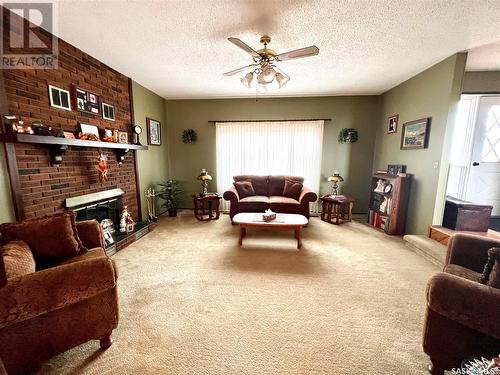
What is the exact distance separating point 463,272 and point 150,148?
4600mm

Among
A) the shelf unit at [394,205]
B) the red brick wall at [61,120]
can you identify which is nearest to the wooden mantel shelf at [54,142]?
the red brick wall at [61,120]

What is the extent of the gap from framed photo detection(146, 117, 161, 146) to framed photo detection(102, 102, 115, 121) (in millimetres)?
900

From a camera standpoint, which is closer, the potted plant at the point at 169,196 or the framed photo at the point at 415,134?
the framed photo at the point at 415,134

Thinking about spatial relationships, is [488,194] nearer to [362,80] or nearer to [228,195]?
[362,80]

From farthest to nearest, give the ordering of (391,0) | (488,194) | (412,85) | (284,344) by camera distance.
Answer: (488,194) < (412,85) < (391,0) < (284,344)

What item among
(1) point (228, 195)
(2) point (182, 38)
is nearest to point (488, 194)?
(1) point (228, 195)

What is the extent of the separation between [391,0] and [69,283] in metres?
2.99

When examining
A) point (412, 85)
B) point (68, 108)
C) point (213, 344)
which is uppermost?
point (412, 85)

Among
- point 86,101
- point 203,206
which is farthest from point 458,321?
point 86,101

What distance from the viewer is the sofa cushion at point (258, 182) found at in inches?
164

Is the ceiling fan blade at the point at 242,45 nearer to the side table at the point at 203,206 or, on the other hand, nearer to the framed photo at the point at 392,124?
the side table at the point at 203,206

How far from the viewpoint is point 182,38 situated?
2.16 m

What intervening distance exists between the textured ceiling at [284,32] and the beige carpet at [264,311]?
98.1 inches

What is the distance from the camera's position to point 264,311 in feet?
5.42
